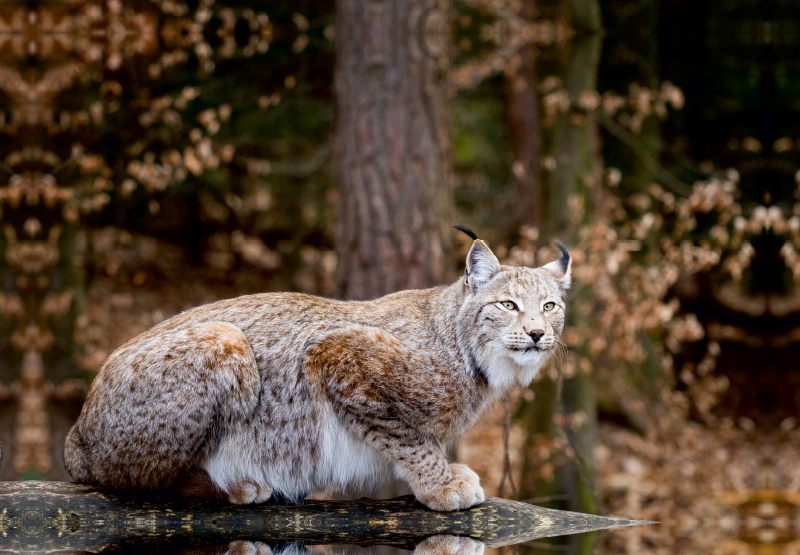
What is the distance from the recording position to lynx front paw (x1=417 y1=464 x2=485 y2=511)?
425 cm

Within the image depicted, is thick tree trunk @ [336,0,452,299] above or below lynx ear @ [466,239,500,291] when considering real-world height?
above

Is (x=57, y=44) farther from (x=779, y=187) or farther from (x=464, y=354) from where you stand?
(x=779, y=187)

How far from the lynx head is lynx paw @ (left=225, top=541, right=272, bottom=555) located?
1486mm

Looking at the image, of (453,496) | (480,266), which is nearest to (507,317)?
(480,266)

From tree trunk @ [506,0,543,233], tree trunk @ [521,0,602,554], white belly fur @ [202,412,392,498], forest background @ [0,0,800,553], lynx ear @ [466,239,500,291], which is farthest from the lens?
tree trunk @ [506,0,543,233]

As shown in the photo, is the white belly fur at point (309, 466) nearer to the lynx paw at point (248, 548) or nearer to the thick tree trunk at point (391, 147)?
the lynx paw at point (248, 548)

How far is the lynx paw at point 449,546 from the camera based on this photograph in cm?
375

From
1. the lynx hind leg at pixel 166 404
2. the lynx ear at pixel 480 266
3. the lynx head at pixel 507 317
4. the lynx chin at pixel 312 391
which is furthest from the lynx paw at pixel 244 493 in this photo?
the lynx ear at pixel 480 266

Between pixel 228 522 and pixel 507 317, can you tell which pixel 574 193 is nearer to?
pixel 507 317

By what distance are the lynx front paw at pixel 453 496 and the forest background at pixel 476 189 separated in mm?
1023

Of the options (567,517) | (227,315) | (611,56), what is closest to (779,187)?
(611,56)

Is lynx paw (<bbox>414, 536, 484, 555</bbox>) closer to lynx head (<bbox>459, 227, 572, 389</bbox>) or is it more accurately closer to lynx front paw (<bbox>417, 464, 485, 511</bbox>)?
lynx front paw (<bbox>417, 464, 485, 511</bbox>)

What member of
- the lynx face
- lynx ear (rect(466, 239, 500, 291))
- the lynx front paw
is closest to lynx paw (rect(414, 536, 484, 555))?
the lynx front paw

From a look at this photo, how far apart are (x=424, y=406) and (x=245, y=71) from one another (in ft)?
21.2
